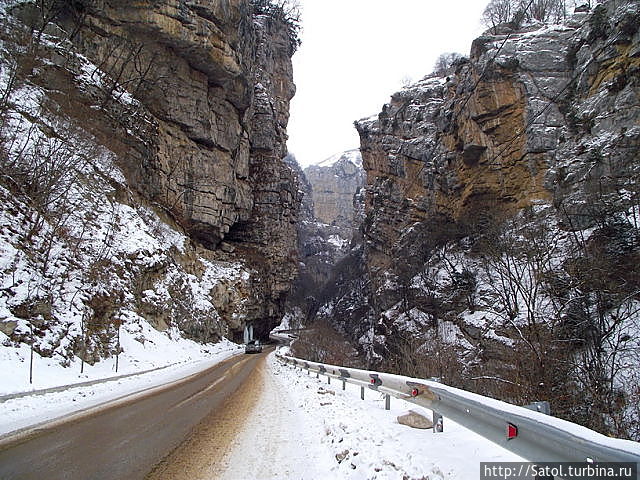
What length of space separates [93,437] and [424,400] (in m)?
4.53

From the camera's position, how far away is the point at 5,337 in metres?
10.6

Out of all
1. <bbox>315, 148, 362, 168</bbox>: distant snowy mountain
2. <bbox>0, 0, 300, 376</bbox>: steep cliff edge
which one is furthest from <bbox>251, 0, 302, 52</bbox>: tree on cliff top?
<bbox>315, 148, 362, 168</bbox>: distant snowy mountain

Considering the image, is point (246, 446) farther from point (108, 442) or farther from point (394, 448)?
point (394, 448)

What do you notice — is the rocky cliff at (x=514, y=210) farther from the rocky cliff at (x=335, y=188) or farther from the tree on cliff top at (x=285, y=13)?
the rocky cliff at (x=335, y=188)

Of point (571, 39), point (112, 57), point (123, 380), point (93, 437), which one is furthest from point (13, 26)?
point (571, 39)

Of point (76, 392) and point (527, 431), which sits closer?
point (527, 431)

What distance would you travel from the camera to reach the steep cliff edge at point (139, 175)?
1478 cm

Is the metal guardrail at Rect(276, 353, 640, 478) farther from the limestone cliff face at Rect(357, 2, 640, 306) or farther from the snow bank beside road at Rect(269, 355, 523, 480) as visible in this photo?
the limestone cliff face at Rect(357, 2, 640, 306)

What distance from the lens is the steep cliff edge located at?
582 inches

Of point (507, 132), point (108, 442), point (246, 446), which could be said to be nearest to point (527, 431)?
point (246, 446)

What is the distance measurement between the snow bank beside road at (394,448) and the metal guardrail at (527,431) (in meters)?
0.28

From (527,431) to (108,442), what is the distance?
16.8 feet

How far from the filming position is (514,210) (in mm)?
37406

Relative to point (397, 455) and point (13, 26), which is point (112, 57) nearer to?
point (13, 26)
